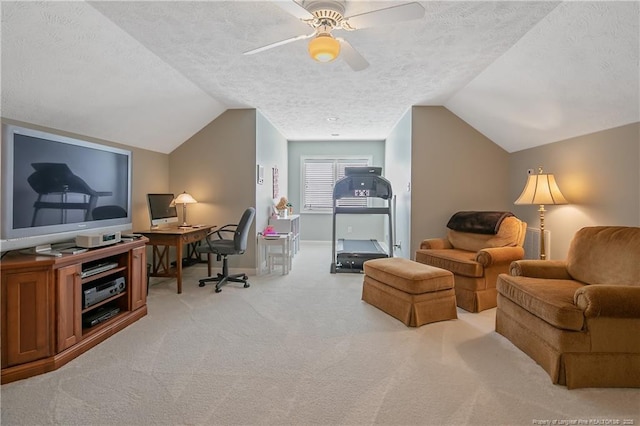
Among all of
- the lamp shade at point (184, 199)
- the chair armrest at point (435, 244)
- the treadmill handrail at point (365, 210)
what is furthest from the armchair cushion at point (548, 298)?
the lamp shade at point (184, 199)

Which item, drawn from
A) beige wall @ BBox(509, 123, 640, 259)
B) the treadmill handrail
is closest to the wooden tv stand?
the treadmill handrail

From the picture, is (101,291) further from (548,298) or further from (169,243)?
(548,298)

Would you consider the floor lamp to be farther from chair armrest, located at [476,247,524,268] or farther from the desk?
the desk

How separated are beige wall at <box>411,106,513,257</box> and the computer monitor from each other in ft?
11.1

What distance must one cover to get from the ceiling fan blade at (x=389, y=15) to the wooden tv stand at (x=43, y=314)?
2.55 meters

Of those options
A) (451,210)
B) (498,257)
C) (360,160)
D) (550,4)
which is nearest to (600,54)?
(550,4)

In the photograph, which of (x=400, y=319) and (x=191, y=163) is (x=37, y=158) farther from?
(x=400, y=319)

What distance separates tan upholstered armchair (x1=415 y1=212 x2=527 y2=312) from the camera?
124 inches

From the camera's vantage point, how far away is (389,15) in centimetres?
182

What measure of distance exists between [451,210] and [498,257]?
4.34ft

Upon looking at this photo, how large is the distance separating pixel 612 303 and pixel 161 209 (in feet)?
14.8

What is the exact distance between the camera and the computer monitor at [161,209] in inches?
155

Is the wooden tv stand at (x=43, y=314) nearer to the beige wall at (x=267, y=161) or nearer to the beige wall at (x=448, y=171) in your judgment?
the beige wall at (x=267, y=161)

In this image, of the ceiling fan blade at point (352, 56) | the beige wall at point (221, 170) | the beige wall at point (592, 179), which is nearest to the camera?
the ceiling fan blade at point (352, 56)
